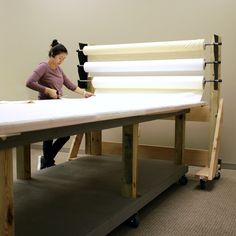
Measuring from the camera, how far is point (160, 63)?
3111 mm

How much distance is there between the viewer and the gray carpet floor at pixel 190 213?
203 cm

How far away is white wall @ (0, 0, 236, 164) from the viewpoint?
3.62 meters

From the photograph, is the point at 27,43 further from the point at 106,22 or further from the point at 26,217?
the point at 26,217

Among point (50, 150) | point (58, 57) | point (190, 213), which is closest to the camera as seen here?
point (190, 213)

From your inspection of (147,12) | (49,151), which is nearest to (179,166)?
(49,151)

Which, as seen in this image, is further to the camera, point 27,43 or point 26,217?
point 27,43

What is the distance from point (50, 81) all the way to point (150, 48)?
3.28 ft

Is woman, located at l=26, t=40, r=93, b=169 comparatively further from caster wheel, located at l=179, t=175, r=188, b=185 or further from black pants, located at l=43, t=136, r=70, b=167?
caster wheel, located at l=179, t=175, r=188, b=185

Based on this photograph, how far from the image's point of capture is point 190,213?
2318 mm

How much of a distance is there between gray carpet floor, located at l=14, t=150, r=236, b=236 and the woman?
46.9 inches

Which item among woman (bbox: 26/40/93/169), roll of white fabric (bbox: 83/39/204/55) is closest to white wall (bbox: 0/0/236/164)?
roll of white fabric (bbox: 83/39/204/55)

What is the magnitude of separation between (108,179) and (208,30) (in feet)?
6.83

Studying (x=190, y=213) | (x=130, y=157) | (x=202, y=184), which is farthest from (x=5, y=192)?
(x=202, y=184)

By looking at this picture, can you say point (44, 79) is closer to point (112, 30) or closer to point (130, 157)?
point (112, 30)
